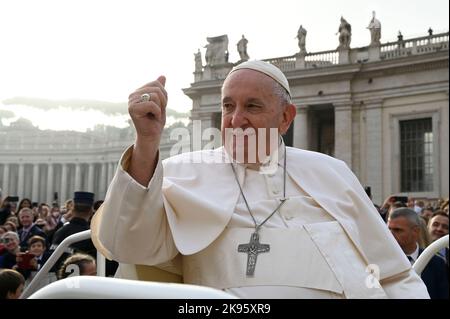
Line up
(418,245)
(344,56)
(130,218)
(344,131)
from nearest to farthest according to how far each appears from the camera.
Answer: (130,218), (418,245), (344,131), (344,56)

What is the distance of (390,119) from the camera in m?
28.4

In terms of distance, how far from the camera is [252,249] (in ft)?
8.40

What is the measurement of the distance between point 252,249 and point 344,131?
2728 centimetres

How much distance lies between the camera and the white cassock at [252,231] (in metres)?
2.46

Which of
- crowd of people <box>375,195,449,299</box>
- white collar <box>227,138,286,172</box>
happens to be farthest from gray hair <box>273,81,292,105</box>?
crowd of people <box>375,195,449,299</box>

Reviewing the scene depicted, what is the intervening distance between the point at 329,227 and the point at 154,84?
1072mm

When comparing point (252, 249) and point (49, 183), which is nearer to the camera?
point (252, 249)

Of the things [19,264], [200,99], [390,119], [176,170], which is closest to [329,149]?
[390,119]

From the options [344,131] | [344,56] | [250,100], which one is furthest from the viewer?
[344,56]

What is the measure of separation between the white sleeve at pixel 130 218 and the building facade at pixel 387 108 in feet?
83.5

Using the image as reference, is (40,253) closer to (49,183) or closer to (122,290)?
(122,290)

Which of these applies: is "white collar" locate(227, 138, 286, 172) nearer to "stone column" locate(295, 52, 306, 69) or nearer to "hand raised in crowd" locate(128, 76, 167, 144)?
"hand raised in crowd" locate(128, 76, 167, 144)

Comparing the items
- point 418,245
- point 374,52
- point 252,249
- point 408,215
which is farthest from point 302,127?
point 252,249

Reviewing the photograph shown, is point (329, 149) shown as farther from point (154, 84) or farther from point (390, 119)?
point (154, 84)
